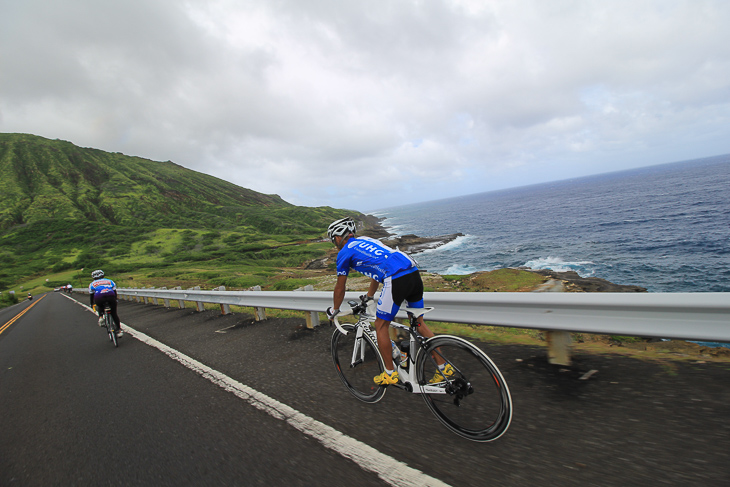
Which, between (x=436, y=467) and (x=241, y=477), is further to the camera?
(x=241, y=477)

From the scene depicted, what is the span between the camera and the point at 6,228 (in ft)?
345

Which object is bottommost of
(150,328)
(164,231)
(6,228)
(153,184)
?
(150,328)

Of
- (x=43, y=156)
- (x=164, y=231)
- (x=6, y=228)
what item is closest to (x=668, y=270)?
(x=164, y=231)

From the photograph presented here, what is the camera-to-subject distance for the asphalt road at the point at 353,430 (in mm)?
2199

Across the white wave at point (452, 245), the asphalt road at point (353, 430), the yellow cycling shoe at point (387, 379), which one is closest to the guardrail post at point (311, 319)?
the asphalt road at point (353, 430)

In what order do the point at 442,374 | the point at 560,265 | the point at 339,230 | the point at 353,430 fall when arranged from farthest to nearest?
the point at 560,265 → the point at 339,230 → the point at 353,430 → the point at 442,374

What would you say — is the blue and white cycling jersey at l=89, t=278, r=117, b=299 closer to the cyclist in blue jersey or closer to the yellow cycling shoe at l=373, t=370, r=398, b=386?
the cyclist in blue jersey

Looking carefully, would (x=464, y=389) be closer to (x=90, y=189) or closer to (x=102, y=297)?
(x=102, y=297)

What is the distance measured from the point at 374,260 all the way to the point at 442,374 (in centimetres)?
126

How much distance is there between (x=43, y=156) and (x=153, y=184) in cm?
6324

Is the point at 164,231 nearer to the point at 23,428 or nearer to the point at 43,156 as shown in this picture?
the point at 23,428

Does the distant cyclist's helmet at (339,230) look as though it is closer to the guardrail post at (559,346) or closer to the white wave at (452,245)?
the guardrail post at (559,346)

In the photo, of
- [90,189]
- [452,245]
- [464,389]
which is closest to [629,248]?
[452,245]

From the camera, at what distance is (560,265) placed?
31.9m
